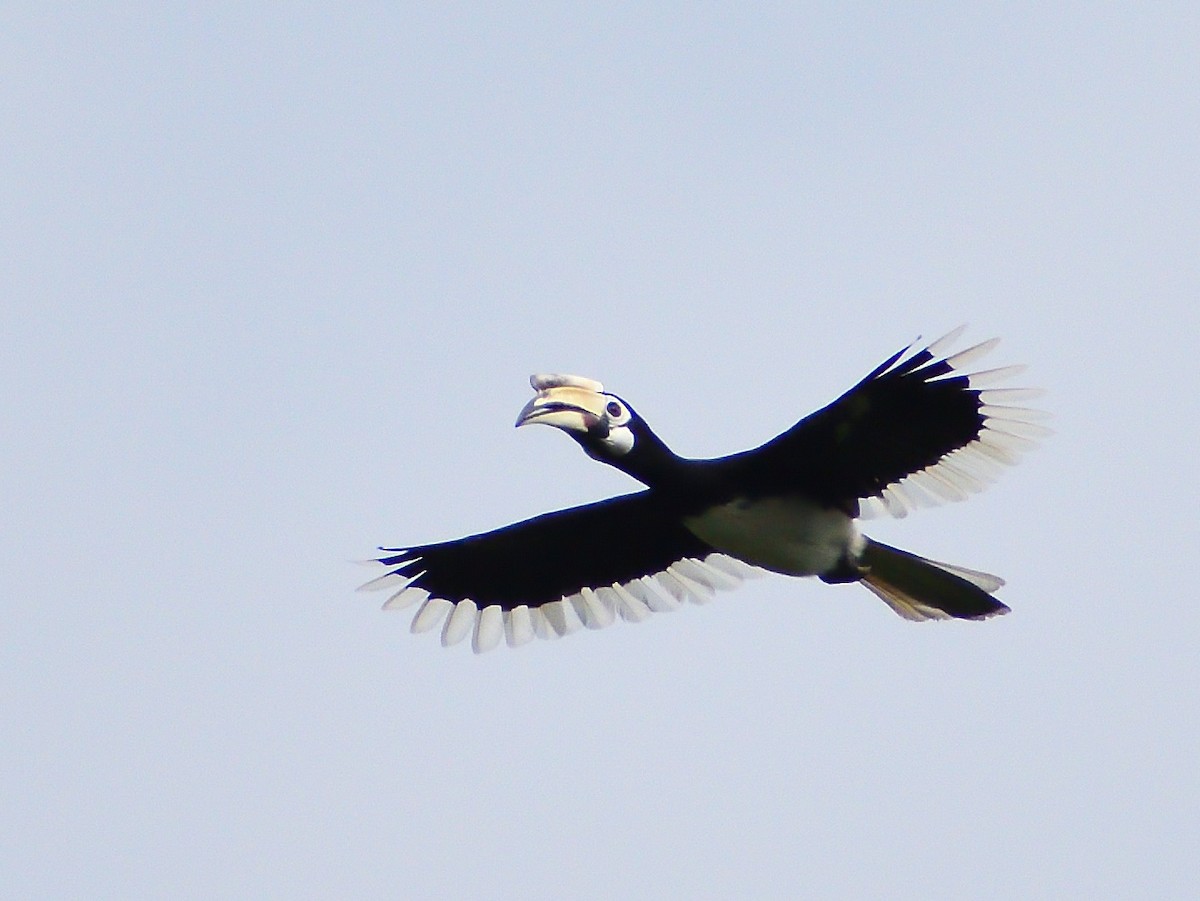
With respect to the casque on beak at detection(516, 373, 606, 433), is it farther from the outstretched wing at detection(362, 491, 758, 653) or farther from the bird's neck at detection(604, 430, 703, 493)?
the outstretched wing at detection(362, 491, 758, 653)

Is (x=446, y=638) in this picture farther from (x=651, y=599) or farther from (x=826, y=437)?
(x=826, y=437)

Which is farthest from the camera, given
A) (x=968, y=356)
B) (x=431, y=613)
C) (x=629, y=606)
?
(x=431, y=613)

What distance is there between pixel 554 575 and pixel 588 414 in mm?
1711

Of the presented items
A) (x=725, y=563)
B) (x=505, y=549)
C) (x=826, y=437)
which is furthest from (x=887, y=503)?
(x=505, y=549)

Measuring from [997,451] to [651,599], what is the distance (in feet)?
7.56

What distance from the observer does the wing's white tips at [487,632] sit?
11.6 m

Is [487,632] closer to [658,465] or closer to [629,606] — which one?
[629,606]

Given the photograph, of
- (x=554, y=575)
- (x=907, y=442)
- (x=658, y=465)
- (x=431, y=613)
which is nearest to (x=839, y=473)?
(x=907, y=442)

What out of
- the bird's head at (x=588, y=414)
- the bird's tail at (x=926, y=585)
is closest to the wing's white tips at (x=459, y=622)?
the bird's head at (x=588, y=414)

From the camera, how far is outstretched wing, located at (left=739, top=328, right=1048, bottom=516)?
9.93m

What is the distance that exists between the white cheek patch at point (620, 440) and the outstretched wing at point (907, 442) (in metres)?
0.58

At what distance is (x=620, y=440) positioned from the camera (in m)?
10.2

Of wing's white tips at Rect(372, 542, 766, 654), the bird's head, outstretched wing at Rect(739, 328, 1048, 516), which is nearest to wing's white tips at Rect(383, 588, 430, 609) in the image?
wing's white tips at Rect(372, 542, 766, 654)

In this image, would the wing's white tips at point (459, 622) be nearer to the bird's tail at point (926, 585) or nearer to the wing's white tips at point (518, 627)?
the wing's white tips at point (518, 627)
